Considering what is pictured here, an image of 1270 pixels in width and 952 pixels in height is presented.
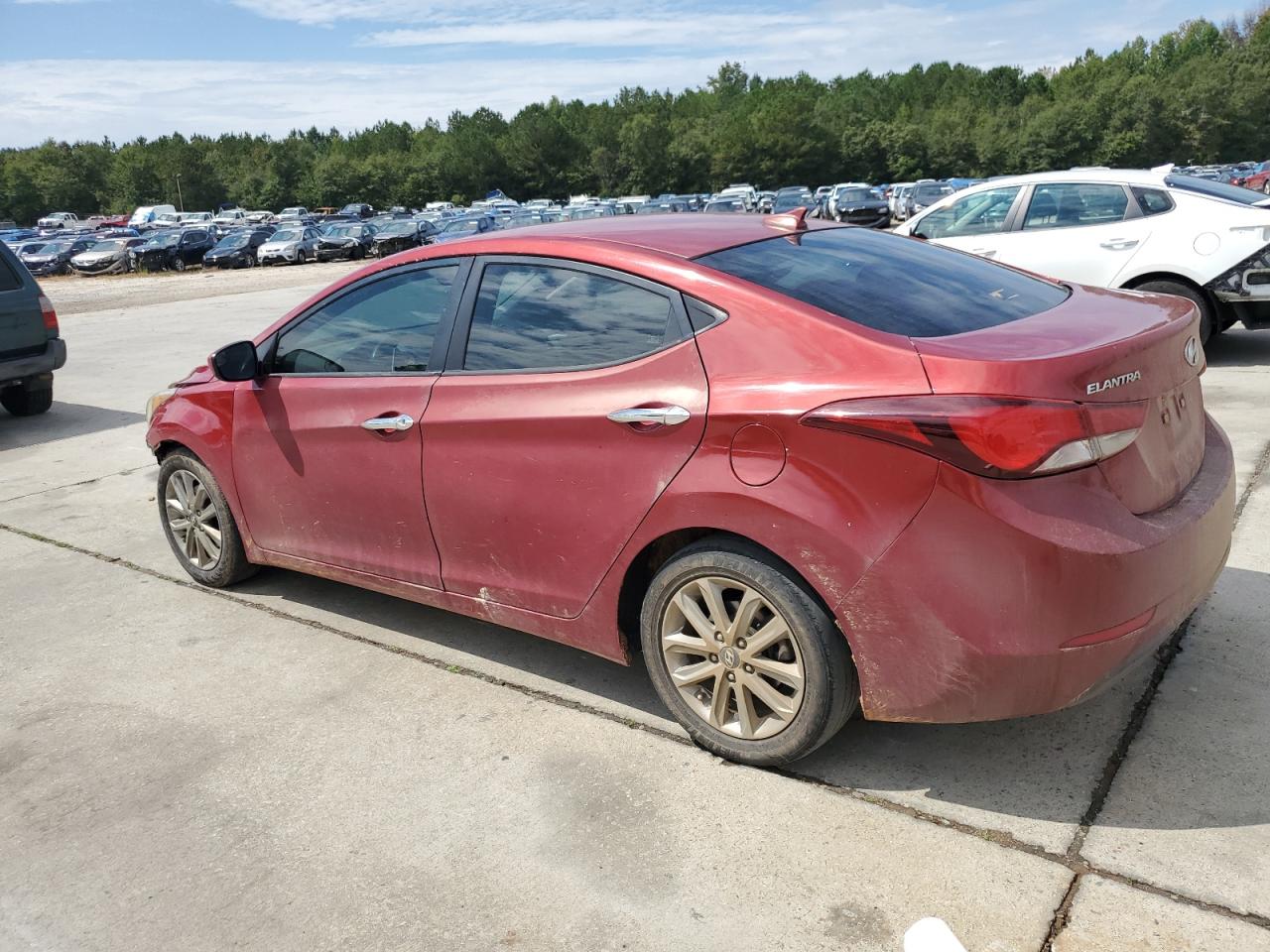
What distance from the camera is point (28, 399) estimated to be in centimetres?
1002

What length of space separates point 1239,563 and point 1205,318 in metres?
4.81

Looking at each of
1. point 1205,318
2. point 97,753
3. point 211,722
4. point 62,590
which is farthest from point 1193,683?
point 1205,318

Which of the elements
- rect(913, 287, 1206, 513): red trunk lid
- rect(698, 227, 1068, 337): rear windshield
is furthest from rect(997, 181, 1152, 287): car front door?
rect(913, 287, 1206, 513): red trunk lid

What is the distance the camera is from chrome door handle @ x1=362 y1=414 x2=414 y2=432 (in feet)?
12.7

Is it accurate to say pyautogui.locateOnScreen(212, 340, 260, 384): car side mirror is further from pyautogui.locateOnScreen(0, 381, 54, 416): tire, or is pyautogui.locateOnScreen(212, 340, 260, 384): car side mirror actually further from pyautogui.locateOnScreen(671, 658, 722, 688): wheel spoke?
pyautogui.locateOnScreen(0, 381, 54, 416): tire

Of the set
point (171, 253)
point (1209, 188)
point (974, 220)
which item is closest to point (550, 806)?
point (974, 220)

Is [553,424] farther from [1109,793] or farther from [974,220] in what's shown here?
[974,220]

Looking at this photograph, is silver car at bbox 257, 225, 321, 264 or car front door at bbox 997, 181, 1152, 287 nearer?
car front door at bbox 997, 181, 1152, 287

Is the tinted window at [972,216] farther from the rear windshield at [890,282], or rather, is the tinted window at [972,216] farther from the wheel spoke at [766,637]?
the wheel spoke at [766,637]

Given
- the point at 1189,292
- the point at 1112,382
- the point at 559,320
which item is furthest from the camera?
the point at 1189,292

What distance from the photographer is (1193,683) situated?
3.58 metres

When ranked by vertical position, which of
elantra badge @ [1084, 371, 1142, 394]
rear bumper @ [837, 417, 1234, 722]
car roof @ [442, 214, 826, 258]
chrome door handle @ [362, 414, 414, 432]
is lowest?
rear bumper @ [837, 417, 1234, 722]

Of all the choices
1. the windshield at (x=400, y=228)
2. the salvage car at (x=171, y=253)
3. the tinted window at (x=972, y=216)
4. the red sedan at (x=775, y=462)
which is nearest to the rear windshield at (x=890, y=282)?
the red sedan at (x=775, y=462)

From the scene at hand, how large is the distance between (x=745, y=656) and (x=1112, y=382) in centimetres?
122
